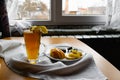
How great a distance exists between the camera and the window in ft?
7.03

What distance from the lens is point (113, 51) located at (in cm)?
202

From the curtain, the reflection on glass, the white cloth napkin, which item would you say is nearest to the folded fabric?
the white cloth napkin

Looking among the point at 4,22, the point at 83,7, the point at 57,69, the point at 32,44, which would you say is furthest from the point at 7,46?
the point at 83,7

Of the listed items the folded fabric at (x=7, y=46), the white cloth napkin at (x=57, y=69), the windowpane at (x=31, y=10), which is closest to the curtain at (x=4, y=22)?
the windowpane at (x=31, y=10)

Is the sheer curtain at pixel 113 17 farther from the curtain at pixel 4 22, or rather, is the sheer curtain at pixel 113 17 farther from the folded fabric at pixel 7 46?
the folded fabric at pixel 7 46

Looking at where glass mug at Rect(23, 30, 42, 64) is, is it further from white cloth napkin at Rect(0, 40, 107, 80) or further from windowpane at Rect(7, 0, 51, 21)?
windowpane at Rect(7, 0, 51, 21)

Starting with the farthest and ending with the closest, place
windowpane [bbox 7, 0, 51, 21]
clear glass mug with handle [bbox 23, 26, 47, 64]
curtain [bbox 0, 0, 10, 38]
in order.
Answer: windowpane [bbox 7, 0, 51, 21]
curtain [bbox 0, 0, 10, 38]
clear glass mug with handle [bbox 23, 26, 47, 64]

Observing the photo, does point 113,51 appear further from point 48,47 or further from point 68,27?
point 48,47

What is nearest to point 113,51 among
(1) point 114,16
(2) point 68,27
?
(1) point 114,16

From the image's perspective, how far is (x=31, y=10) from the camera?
216 centimetres

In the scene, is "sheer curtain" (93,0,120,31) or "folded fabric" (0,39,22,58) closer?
"folded fabric" (0,39,22,58)

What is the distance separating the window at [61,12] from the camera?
214 cm

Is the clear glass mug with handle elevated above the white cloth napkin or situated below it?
above

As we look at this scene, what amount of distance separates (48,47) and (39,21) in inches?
36.6
